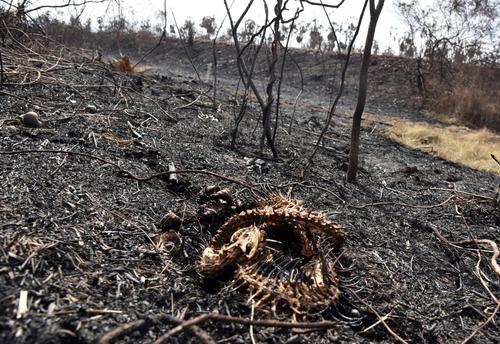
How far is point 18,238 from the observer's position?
1347 millimetres

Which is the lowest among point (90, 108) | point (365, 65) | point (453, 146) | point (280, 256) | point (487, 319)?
point (453, 146)

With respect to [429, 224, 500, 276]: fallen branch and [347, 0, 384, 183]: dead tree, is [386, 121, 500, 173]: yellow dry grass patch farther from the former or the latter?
[429, 224, 500, 276]: fallen branch

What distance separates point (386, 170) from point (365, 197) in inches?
50.8

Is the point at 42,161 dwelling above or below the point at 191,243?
above

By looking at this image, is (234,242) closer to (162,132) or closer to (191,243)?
(191,243)

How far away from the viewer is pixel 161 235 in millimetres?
1663

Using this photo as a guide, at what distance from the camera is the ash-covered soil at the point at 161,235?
3.95 ft

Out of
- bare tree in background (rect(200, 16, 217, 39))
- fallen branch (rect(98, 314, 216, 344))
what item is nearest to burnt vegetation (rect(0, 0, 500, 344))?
fallen branch (rect(98, 314, 216, 344))

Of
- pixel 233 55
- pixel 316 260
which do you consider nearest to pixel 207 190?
pixel 316 260

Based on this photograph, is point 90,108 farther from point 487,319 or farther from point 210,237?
point 487,319

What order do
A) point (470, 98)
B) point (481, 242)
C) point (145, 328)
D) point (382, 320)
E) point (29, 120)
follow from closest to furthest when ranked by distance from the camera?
point (145, 328)
point (382, 320)
point (481, 242)
point (29, 120)
point (470, 98)

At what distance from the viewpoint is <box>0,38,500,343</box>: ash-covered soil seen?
1204 mm

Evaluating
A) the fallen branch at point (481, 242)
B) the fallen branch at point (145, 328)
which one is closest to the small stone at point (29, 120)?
the fallen branch at point (145, 328)

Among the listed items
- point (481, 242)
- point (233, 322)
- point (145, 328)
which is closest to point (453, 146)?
point (481, 242)
